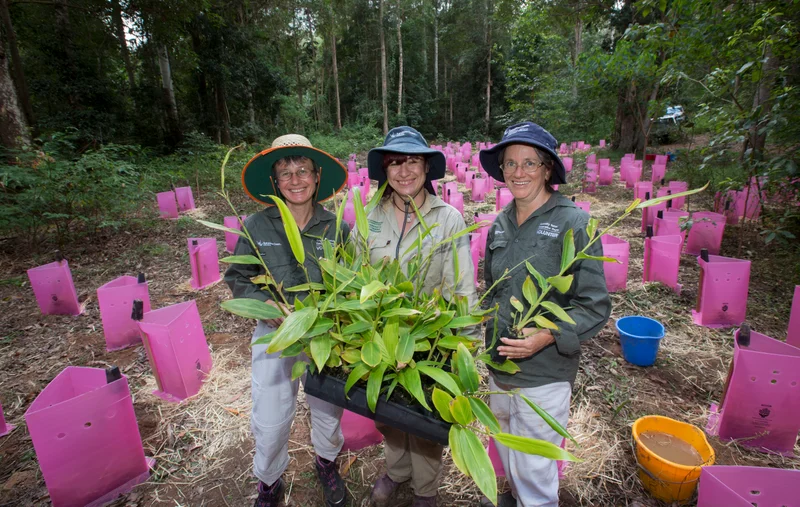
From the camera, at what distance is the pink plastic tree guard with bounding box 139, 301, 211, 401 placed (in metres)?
2.19

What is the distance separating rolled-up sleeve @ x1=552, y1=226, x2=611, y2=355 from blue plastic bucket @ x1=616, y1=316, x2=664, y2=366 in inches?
61.4

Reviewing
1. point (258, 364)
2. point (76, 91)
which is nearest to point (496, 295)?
point (258, 364)

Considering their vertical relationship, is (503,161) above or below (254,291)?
above

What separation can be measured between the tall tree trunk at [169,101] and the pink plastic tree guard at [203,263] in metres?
10.6

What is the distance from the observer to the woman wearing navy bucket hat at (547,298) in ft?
4.13

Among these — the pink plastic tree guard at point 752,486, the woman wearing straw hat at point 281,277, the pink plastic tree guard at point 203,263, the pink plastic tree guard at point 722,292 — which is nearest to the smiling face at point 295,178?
the woman wearing straw hat at point 281,277

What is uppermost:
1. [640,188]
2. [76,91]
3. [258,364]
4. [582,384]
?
[76,91]

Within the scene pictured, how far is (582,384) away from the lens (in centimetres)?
239

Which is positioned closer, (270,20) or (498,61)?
(270,20)

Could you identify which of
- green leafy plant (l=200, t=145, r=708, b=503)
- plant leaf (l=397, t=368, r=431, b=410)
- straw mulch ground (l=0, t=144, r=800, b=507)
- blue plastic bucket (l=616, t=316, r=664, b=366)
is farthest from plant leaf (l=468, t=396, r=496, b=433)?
blue plastic bucket (l=616, t=316, r=664, b=366)

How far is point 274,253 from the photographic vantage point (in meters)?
1.62

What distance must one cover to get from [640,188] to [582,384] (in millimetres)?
4284

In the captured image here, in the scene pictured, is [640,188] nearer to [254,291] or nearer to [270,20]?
[254,291]

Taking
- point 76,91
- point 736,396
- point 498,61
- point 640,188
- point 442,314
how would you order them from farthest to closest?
point 498,61, point 76,91, point 640,188, point 736,396, point 442,314
